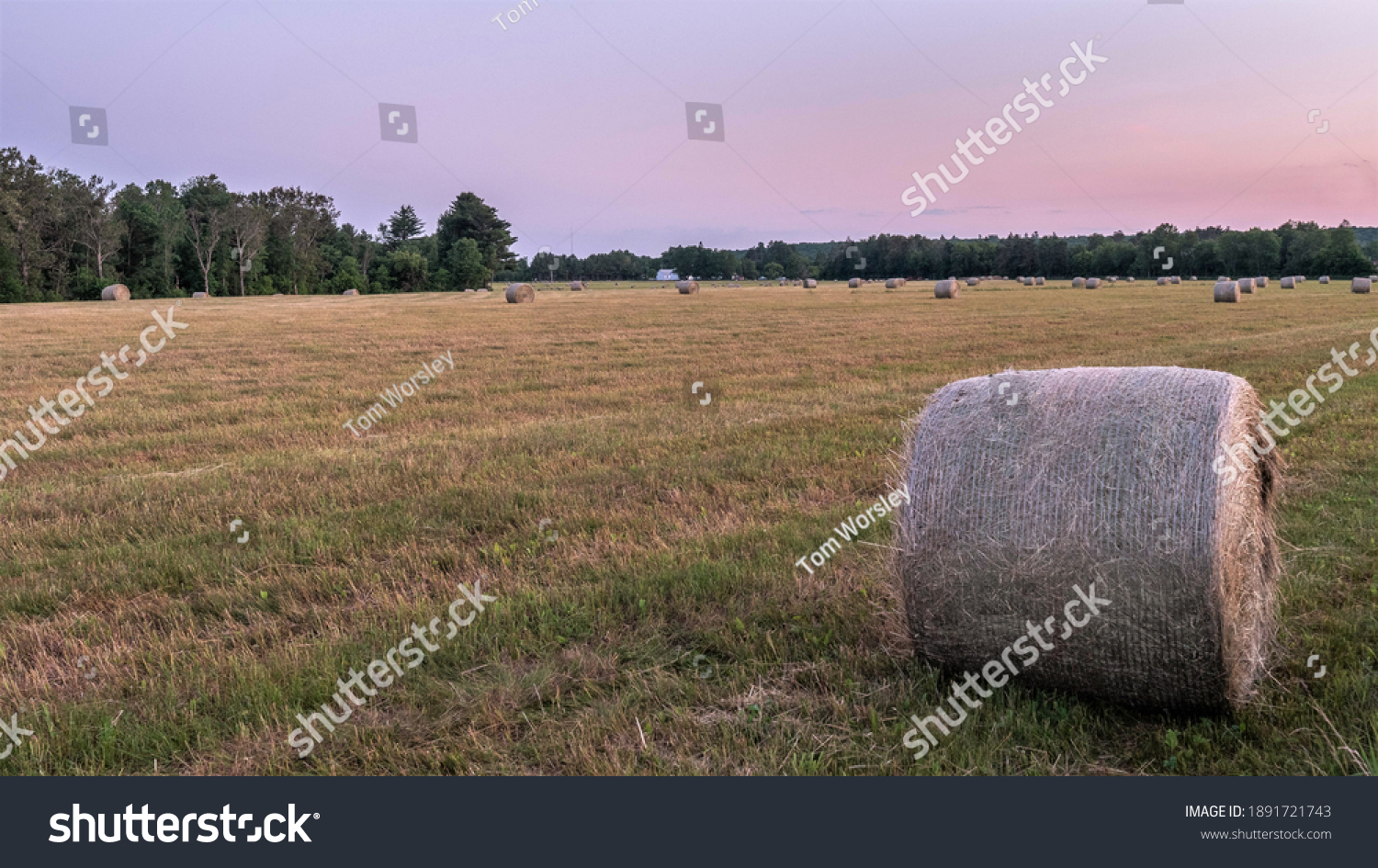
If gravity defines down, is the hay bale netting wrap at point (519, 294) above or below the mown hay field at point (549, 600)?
above

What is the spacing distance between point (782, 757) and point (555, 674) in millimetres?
1411

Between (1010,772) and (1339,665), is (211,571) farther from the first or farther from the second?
(1339,665)

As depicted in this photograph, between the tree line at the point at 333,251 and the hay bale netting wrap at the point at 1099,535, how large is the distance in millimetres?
91731

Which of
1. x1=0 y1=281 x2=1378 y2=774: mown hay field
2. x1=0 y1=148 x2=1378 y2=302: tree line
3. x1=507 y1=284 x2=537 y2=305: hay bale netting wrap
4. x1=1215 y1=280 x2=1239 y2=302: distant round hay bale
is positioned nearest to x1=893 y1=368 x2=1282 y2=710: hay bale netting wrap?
x1=0 y1=281 x2=1378 y2=774: mown hay field

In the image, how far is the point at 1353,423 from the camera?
10.7 meters

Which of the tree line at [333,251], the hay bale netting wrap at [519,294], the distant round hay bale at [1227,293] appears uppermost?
the tree line at [333,251]

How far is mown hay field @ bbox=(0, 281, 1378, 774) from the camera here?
4.15 metres

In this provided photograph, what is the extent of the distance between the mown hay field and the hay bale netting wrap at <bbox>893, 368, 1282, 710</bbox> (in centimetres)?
25

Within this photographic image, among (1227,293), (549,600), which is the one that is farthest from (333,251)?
(549,600)

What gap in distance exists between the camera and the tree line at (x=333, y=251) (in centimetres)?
8081

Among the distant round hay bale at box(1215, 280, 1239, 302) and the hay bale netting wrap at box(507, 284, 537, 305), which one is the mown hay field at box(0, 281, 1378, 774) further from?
the hay bale netting wrap at box(507, 284, 537, 305)

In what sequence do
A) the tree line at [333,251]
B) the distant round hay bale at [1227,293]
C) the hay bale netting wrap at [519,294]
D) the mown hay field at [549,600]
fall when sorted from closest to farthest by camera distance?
1. the mown hay field at [549,600]
2. the distant round hay bale at [1227,293]
3. the hay bale netting wrap at [519,294]
4. the tree line at [333,251]

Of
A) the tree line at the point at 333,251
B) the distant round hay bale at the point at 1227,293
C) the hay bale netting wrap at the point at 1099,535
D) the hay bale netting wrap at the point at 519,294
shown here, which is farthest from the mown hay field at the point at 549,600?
the tree line at the point at 333,251

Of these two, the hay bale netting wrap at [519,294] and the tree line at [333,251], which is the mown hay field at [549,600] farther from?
the tree line at [333,251]
